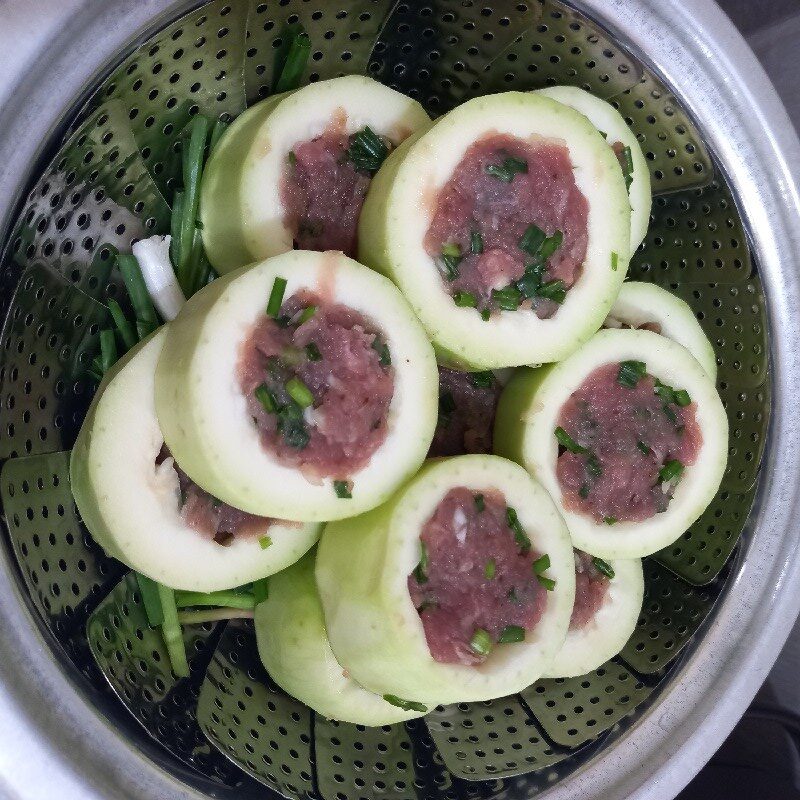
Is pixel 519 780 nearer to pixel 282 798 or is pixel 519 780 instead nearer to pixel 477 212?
pixel 282 798

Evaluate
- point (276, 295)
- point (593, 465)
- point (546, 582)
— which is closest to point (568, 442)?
point (593, 465)

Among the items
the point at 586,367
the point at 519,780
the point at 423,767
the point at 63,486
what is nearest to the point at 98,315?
the point at 63,486

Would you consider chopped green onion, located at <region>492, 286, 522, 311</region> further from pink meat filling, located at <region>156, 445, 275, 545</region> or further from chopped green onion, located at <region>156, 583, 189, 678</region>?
chopped green onion, located at <region>156, 583, 189, 678</region>

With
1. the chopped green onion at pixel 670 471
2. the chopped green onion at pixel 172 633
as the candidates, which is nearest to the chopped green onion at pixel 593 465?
the chopped green onion at pixel 670 471

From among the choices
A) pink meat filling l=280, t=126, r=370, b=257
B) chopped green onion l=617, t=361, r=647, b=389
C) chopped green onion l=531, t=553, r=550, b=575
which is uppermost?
pink meat filling l=280, t=126, r=370, b=257

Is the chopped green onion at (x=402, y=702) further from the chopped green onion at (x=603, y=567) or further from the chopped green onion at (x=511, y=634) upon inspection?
the chopped green onion at (x=603, y=567)

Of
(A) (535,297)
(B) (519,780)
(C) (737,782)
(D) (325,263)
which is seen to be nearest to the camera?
(D) (325,263)

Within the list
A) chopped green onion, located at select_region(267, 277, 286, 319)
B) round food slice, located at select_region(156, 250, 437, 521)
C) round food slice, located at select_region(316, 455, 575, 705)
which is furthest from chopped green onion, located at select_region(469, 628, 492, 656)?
chopped green onion, located at select_region(267, 277, 286, 319)

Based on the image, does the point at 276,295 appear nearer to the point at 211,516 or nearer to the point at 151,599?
the point at 211,516
